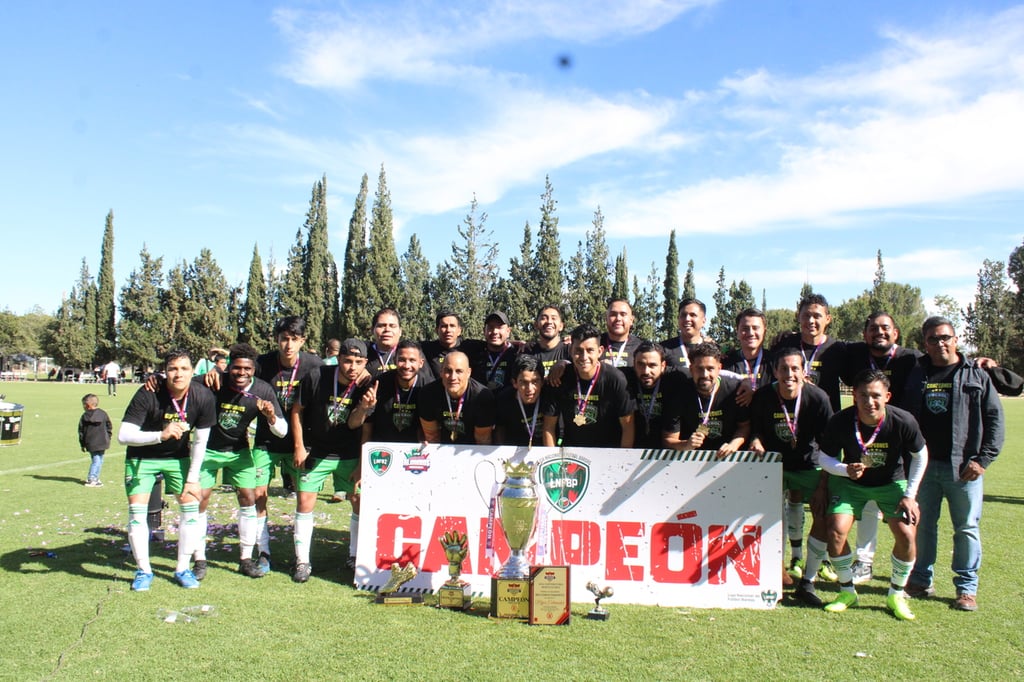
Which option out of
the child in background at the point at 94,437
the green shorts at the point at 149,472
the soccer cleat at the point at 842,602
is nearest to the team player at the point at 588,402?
the soccer cleat at the point at 842,602

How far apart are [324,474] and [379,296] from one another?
47882 mm

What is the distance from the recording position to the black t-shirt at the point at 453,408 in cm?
641

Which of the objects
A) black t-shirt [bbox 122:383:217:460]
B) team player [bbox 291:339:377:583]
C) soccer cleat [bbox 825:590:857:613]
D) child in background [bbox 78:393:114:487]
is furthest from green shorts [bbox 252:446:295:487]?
child in background [bbox 78:393:114:487]

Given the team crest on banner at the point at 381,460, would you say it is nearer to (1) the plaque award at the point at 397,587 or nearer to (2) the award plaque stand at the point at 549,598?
(1) the plaque award at the point at 397,587

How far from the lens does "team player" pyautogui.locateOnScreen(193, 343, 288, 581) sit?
259 inches

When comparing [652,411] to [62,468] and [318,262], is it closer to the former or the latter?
[62,468]

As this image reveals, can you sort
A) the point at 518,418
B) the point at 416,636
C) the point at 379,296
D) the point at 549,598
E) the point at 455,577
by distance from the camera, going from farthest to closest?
the point at 379,296 → the point at 518,418 → the point at 455,577 → the point at 549,598 → the point at 416,636

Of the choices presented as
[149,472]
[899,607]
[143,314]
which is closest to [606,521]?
[899,607]

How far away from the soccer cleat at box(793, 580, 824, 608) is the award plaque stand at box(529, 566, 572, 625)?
6.85 feet

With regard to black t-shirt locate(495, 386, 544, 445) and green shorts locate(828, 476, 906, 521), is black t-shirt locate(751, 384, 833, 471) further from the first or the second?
black t-shirt locate(495, 386, 544, 445)

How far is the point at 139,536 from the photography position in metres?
6.10

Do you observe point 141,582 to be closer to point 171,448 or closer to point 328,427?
point 171,448

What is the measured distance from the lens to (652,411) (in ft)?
21.1

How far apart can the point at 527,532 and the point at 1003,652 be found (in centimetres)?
345
